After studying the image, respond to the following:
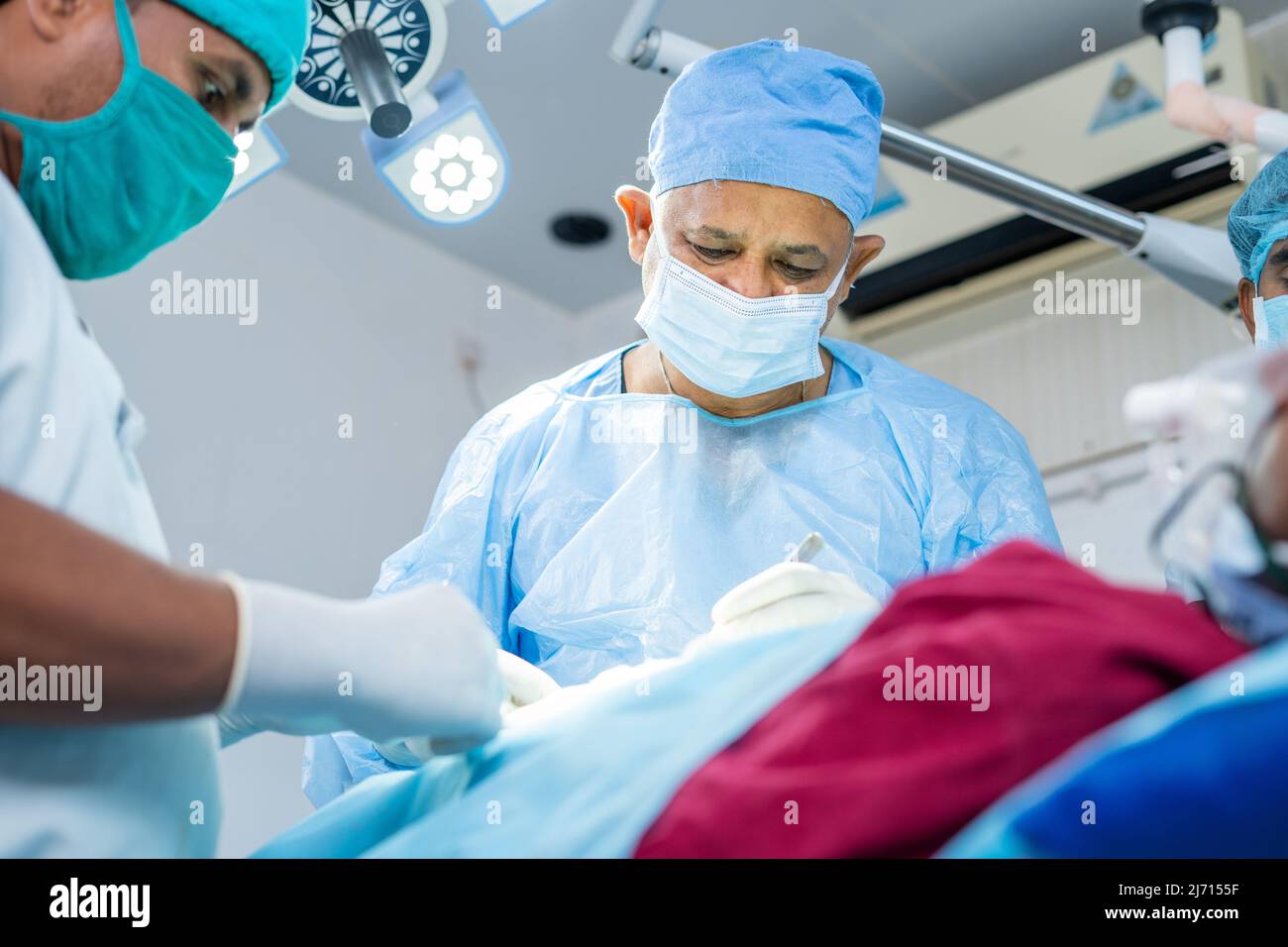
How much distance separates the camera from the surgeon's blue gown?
64.5 inches

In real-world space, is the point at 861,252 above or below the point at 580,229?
below

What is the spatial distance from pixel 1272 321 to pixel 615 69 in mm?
1712

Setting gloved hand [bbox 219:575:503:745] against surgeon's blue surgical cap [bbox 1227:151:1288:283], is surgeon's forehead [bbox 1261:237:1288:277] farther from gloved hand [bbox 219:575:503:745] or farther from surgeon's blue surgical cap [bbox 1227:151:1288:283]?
gloved hand [bbox 219:575:503:745]

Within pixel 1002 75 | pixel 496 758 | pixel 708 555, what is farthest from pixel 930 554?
pixel 1002 75

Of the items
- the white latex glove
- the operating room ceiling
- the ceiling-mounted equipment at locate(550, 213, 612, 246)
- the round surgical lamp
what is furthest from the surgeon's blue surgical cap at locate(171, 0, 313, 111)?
the ceiling-mounted equipment at locate(550, 213, 612, 246)

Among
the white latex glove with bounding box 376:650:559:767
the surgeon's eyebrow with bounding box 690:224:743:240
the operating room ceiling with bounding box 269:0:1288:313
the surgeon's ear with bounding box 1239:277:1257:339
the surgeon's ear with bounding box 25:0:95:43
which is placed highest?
the operating room ceiling with bounding box 269:0:1288:313

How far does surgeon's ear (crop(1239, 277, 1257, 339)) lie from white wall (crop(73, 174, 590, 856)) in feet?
6.72

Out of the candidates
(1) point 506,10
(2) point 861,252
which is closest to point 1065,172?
(2) point 861,252

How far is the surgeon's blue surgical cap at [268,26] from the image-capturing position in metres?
1.18

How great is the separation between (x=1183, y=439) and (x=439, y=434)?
299cm

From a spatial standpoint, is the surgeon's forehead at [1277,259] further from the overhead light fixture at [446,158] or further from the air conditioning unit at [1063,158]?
the overhead light fixture at [446,158]

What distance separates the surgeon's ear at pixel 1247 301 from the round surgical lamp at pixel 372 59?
1271 millimetres

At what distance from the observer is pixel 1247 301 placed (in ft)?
7.15

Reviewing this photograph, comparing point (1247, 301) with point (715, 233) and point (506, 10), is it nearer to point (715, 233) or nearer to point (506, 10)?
point (715, 233)
